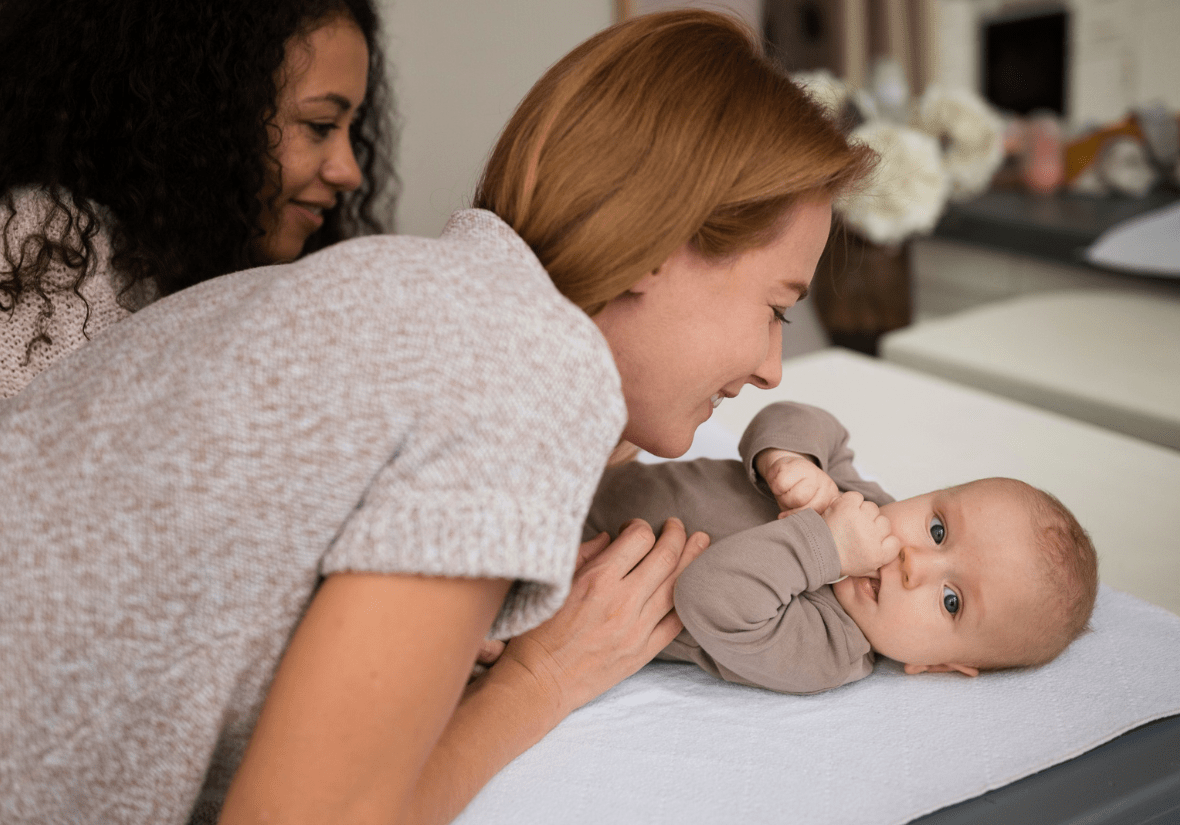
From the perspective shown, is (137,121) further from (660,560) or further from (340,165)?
(660,560)

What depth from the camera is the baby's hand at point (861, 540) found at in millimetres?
1078

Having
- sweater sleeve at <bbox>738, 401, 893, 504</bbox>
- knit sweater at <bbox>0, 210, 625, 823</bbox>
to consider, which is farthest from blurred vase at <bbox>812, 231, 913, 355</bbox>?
knit sweater at <bbox>0, 210, 625, 823</bbox>

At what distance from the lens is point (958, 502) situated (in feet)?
3.68

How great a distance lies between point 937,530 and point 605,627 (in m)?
0.41

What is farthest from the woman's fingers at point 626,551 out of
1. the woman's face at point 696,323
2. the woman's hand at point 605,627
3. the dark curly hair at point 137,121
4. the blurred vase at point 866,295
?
the blurred vase at point 866,295

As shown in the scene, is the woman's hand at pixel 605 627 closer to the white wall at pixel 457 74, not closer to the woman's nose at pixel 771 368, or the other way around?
the woman's nose at pixel 771 368

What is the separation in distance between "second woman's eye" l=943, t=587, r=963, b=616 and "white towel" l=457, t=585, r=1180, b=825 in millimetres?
80

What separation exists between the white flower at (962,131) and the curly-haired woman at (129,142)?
6.48 ft

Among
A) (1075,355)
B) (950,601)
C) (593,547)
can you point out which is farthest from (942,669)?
(1075,355)

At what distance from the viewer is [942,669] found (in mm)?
1111

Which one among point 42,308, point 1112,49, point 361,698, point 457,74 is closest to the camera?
point 361,698

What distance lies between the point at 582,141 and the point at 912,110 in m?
2.41

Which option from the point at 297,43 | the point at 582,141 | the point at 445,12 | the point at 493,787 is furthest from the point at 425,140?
the point at 493,787

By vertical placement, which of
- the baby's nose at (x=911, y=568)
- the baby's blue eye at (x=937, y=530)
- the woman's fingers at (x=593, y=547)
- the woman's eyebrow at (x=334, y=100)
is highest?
the woman's eyebrow at (x=334, y=100)
